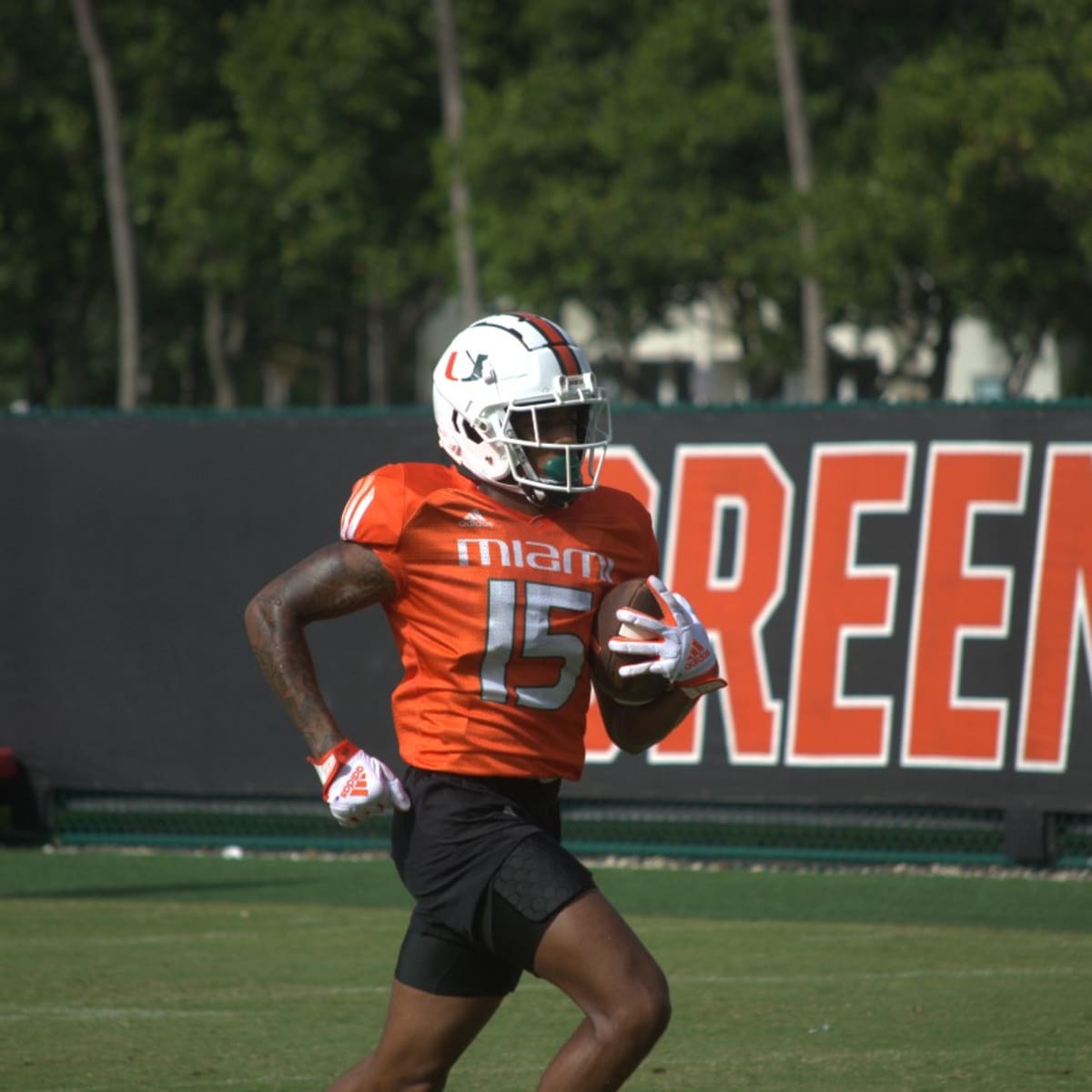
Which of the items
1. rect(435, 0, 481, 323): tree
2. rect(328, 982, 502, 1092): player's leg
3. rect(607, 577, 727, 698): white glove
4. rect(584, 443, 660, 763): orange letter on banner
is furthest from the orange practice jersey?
rect(435, 0, 481, 323): tree

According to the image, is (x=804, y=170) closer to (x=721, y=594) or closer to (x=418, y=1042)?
(x=721, y=594)

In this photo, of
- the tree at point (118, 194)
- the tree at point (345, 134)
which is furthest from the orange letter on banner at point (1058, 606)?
the tree at point (345, 134)

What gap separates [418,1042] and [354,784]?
597 mm

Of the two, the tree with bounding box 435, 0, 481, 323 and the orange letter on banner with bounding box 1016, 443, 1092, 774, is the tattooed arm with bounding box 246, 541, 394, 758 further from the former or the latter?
the tree with bounding box 435, 0, 481, 323

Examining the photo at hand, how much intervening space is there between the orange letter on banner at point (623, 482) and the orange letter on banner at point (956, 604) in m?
1.44

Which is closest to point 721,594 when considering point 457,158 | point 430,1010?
point 430,1010

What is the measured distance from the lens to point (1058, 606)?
1071cm

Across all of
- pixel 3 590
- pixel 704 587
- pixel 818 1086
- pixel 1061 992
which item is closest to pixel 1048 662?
pixel 704 587

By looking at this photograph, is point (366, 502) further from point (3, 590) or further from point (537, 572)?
point (3, 590)

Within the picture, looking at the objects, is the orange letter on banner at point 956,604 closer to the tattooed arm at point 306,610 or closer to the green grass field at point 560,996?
the green grass field at point 560,996

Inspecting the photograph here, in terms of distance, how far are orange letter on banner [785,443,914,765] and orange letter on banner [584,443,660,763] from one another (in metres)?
0.85

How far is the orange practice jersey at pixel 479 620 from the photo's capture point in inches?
194

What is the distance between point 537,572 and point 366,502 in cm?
43

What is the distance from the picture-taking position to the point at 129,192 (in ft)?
140
